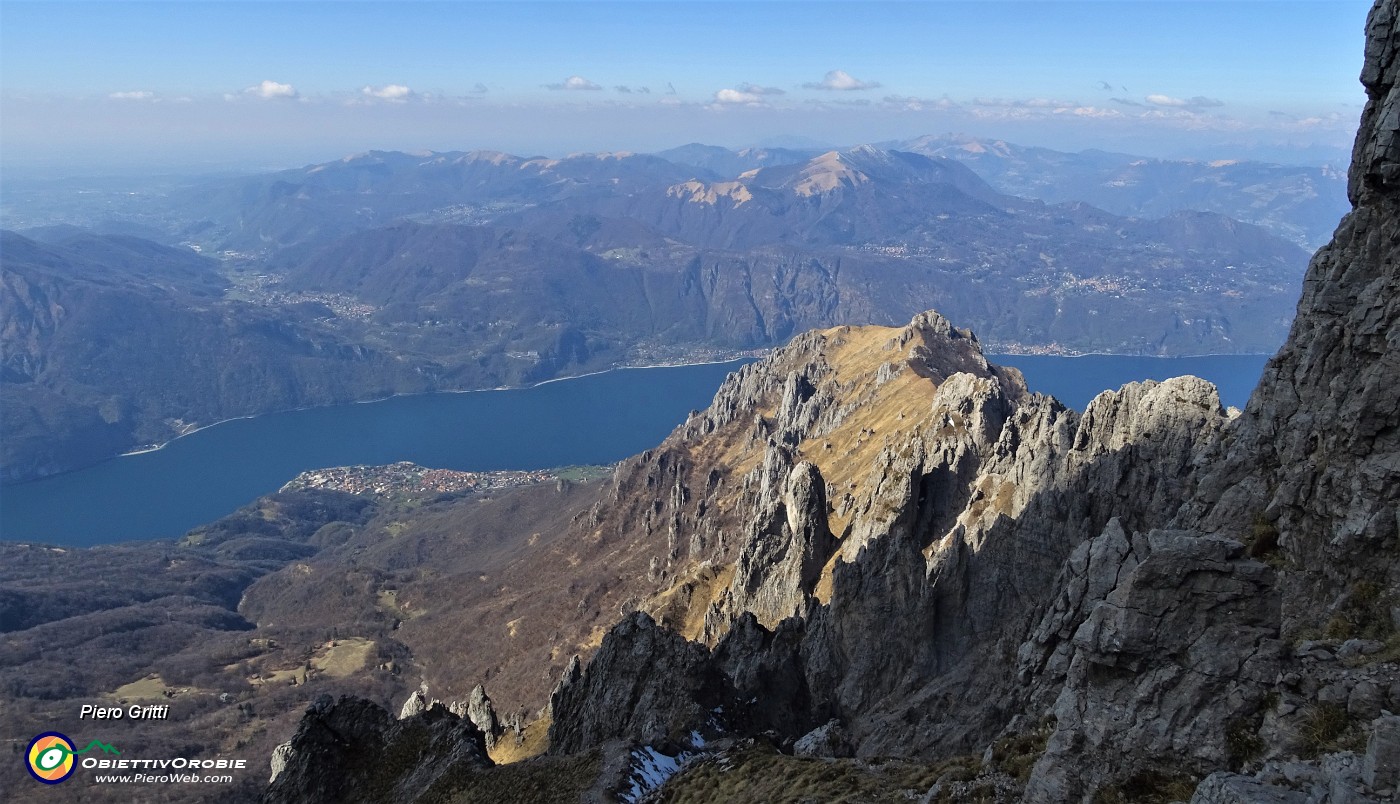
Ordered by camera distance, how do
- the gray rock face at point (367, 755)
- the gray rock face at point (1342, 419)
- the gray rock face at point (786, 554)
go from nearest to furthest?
the gray rock face at point (1342, 419) → the gray rock face at point (367, 755) → the gray rock face at point (786, 554)

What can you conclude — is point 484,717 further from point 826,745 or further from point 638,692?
point 826,745

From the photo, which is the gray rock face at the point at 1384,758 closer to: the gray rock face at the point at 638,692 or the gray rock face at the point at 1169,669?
the gray rock face at the point at 1169,669

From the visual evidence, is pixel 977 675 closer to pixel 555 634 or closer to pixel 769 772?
pixel 769 772

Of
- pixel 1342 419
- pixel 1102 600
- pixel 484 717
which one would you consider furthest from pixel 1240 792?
pixel 484 717

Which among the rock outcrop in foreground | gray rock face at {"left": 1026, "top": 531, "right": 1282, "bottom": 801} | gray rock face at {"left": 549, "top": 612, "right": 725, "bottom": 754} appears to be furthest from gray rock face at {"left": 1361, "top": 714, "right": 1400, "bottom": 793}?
gray rock face at {"left": 549, "top": 612, "right": 725, "bottom": 754}

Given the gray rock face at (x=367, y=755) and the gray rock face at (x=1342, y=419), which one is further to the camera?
the gray rock face at (x=367, y=755)

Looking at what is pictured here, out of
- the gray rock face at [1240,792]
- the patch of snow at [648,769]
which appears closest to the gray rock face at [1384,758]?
the gray rock face at [1240,792]

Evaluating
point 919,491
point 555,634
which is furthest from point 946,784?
point 555,634
